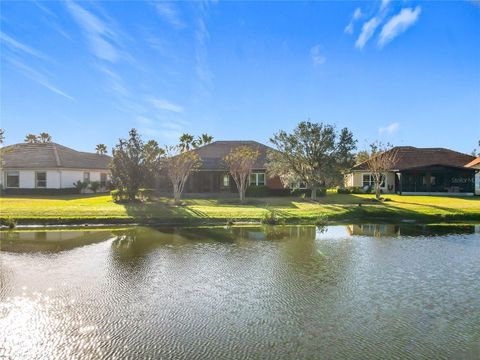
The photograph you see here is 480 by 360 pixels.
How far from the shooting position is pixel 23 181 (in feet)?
128

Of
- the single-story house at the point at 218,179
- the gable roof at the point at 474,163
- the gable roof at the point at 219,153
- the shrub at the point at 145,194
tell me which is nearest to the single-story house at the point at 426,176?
the gable roof at the point at 474,163

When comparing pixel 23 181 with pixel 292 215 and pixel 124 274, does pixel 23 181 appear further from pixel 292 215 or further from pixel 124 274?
pixel 124 274

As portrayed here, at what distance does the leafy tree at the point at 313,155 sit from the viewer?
3356 cm

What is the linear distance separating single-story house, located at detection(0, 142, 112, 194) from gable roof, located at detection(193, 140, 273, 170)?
12.3 m

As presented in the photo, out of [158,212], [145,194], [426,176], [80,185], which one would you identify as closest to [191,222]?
[158,212]

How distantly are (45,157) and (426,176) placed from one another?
39462 millimetres

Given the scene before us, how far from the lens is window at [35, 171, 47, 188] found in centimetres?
3891

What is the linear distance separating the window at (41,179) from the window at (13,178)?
1.86m

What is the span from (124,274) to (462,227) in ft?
62.6

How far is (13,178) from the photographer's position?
39156 millimetres

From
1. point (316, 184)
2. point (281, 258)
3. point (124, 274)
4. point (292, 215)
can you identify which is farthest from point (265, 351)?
point (316, 184)

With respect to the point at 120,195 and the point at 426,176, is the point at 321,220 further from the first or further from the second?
the point at 426,176

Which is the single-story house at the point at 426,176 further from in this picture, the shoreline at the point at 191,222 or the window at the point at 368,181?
the shoreline at the point at 191,222

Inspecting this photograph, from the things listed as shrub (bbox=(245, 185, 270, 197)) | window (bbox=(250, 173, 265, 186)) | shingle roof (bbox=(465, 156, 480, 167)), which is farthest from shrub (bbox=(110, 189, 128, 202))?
shingle roof (bbox=(465, 156, 480, 167))
